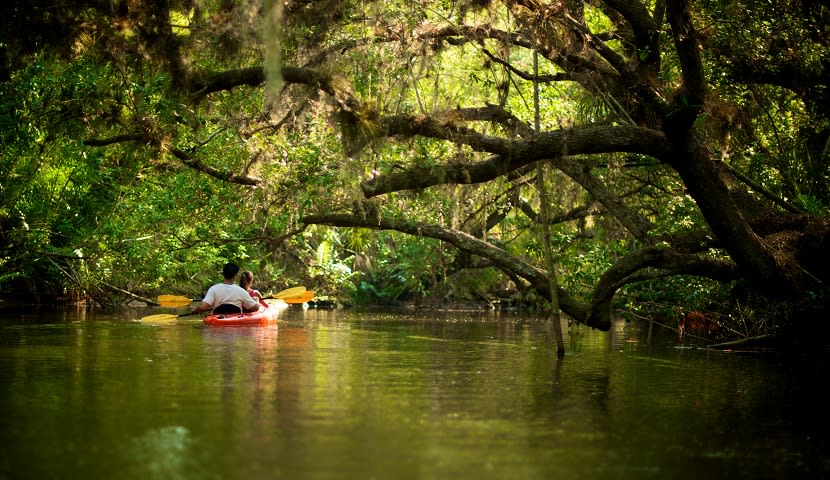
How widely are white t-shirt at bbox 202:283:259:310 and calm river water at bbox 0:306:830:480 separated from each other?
297 cm

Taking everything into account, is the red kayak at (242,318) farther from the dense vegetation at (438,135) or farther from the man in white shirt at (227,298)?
the dense vegetation at (438,135)

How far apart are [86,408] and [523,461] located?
11.6 feet

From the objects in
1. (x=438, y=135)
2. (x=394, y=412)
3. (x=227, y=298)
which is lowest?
(x=394, y=412)

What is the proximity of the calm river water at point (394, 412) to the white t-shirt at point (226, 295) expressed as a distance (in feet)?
9.74

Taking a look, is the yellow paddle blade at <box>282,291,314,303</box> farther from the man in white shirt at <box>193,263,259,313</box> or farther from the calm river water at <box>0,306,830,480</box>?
the calm river water at <box>0,306,830,480</box>

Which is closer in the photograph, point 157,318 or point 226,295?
point 226,295

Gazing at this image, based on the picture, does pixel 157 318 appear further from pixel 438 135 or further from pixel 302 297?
pixel 438 135

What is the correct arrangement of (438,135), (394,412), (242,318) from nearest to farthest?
(394,412), (438,135), (242,318)

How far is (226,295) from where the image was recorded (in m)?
18.3

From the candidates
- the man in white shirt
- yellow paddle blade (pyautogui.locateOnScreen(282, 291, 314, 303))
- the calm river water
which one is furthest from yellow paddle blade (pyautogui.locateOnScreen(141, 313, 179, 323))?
the calm river water

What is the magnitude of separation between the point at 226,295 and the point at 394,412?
10600 millimetres

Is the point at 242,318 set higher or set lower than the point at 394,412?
higher

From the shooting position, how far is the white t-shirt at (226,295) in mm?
18250

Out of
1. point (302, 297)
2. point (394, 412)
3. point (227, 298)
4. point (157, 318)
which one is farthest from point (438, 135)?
point (157, 318)
